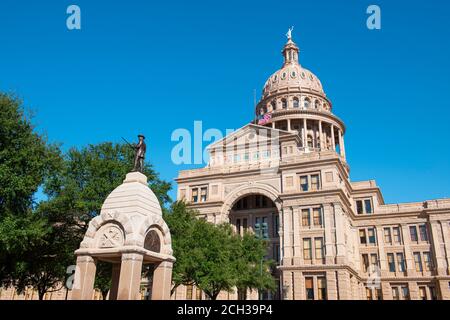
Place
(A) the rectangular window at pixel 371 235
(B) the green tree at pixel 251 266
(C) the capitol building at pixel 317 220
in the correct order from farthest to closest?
1. (A) the rectangular window at pixel 371 235
2. (C) the capitol building at pixel 317 220
3. (B) the green tree at pixel 251 266

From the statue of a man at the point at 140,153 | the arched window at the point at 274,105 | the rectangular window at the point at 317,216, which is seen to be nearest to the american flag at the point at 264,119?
the arched window at the point at 274,105

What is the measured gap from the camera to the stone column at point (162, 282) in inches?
666

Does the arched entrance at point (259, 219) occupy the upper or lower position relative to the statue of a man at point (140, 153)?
upper

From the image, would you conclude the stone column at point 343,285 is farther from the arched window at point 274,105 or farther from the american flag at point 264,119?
the arched window at point 274,105

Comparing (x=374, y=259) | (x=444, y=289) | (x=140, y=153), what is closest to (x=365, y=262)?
(x=374, y=259)

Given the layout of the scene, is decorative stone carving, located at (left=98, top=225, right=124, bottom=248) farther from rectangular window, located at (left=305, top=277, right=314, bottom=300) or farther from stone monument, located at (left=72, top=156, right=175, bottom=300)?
rectangular window, located at (left=305, top=277, right=314, bottom=300)

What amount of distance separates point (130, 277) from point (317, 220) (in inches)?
1385

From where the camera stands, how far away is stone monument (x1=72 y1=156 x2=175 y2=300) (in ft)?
50.9

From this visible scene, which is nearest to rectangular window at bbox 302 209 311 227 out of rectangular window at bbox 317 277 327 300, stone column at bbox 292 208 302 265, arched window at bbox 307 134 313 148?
stone column at bbox 292 208 302 265

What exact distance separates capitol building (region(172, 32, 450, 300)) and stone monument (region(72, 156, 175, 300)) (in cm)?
3073

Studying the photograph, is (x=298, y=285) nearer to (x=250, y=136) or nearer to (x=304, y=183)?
(x=304, y=183)

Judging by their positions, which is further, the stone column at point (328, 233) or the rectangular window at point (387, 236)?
the rectangular window at point (387, 236)

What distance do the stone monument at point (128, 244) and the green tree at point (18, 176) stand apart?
895 centimetres

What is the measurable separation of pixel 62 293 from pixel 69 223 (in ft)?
122
